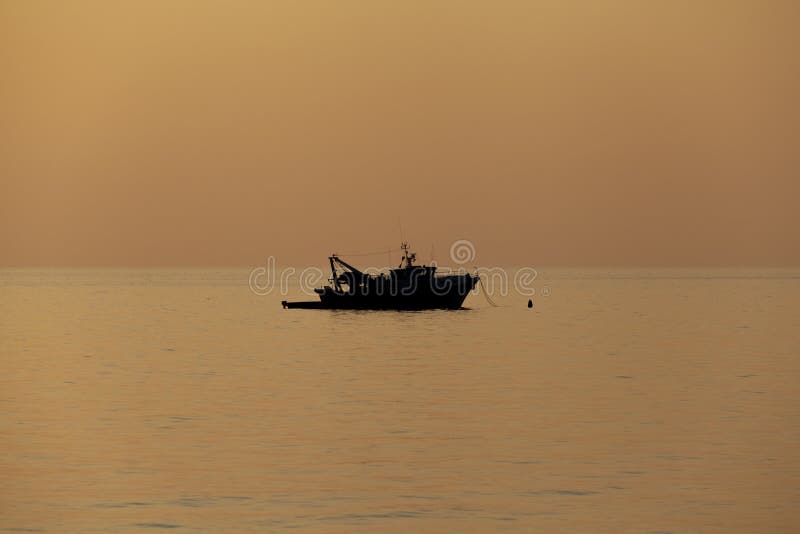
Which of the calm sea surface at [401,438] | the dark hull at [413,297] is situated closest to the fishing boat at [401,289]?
the dark hull at [413,297]

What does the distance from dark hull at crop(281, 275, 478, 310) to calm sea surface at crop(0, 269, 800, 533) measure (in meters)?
47.5

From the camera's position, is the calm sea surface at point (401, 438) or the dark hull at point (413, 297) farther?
the dark hull at point (413, 297)

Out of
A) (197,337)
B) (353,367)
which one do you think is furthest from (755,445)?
(197,337)

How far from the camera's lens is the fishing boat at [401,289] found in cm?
12462

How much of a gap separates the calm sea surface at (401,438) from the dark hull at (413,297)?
4748 cm

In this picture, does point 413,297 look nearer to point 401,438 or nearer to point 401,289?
point 401,289

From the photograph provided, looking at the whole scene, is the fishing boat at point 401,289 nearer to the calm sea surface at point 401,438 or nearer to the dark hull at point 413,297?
the dark hull at point 413,297

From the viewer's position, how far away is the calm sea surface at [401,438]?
2562 centimetres

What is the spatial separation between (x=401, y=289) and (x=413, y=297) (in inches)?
67.3

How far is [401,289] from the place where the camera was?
125 m

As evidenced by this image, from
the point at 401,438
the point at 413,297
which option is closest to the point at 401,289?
the point at 413,297

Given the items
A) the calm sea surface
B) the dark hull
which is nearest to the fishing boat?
the dark hull

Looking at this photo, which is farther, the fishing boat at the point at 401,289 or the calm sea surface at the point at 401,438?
the fishing boat at the point at 401,289

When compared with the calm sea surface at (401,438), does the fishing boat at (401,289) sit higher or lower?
higher
